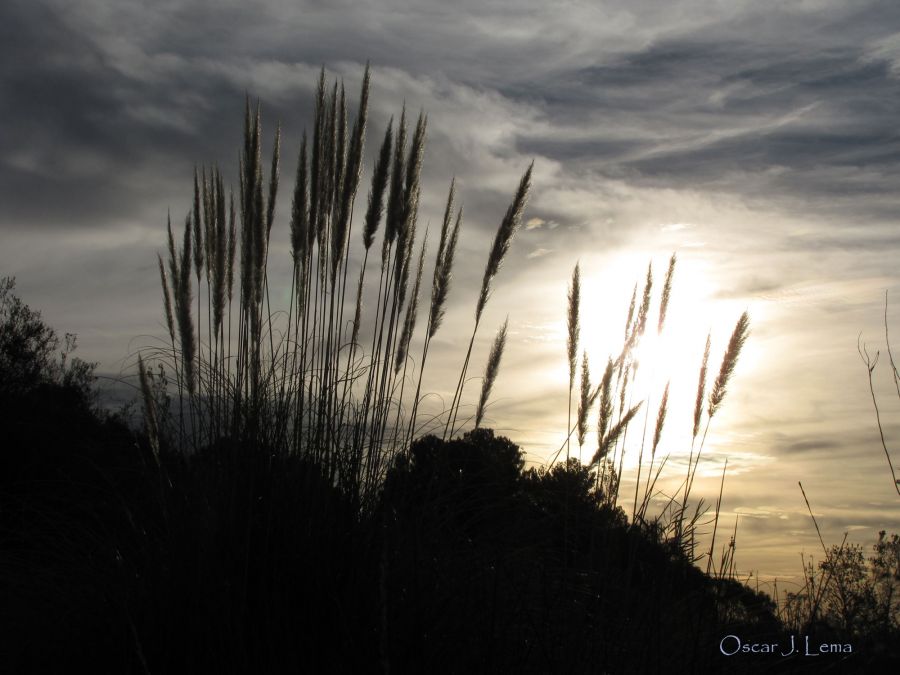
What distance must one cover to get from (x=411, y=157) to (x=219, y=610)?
209cm

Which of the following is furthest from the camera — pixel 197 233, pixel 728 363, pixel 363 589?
pixel 197 233

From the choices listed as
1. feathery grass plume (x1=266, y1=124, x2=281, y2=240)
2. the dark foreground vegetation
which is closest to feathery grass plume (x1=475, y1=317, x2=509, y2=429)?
the dark foreground vegetation

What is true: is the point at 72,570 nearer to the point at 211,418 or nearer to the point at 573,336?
the point at 211,418

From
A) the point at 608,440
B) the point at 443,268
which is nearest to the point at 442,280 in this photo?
the point at 443,268

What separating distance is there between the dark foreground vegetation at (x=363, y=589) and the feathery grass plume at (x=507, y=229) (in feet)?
2.80

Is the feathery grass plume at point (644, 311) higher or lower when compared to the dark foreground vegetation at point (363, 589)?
higher

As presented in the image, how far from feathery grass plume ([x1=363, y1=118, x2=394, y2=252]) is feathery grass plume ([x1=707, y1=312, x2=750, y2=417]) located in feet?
5.66

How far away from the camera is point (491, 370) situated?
3.73m

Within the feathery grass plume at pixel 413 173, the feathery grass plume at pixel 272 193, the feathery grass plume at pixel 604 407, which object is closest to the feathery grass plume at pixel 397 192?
the feathery grass plume at pixel 413 173

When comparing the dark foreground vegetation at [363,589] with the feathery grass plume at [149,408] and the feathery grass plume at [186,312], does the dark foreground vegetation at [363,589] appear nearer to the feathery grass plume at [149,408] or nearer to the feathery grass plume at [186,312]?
the feathery grass plume at [149,408]

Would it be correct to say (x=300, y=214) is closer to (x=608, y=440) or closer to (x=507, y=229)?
(x=507, y=229)

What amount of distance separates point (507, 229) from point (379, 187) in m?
0.63

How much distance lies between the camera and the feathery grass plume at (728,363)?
10.9 ft

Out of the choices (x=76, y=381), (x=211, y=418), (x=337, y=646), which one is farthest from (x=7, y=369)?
(x=337, y=646)
